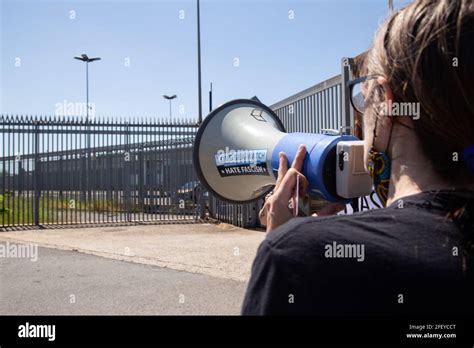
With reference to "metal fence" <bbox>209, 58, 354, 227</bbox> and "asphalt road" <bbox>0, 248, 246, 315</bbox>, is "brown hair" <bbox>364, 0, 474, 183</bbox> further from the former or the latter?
"metal fence" <bbox>209, 58, 354, 227</bbox>

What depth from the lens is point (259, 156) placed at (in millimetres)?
2307

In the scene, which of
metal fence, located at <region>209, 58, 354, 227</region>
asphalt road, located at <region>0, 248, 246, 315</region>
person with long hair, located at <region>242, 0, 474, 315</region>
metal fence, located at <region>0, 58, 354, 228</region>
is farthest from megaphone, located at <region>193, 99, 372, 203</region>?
metal fence, located at <region>0, 58, 354, 228</region>

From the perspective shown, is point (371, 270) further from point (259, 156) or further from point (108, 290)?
point (108, 290)

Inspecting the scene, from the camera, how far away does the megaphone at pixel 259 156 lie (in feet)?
5.89

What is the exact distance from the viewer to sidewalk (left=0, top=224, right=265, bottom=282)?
7.05 meters

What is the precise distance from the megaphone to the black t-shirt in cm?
80

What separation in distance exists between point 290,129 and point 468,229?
27.0ft

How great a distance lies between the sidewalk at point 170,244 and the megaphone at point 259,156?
367 cm

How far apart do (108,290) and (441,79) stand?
17.0 ft

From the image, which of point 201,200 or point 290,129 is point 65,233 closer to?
point 201,200

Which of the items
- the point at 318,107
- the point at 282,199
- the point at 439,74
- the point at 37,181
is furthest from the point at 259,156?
the point at 37,181

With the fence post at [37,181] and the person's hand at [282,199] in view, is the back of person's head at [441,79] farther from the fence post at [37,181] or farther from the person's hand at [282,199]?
the fence post at [37,181]

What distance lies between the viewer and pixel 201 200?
12.8 m

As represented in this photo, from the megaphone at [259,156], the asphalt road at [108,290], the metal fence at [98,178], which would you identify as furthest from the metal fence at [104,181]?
the megaphone at [259,156]
